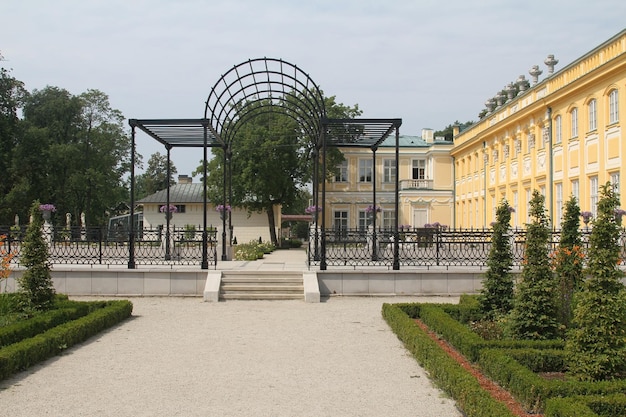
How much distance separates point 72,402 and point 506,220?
714cm

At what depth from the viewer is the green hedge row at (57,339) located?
7.46m

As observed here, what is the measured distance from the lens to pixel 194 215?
4716 cm

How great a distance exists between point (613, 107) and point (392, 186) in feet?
82.2

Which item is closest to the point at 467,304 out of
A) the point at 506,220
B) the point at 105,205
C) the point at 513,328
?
the point at 506,220

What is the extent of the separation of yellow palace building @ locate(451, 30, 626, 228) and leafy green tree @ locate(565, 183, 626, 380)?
1104 cm

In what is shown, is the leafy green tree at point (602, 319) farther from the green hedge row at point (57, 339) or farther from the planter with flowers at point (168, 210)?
the planter with flowers at point (168, 210)

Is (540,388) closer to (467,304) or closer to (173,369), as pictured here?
(173,369)

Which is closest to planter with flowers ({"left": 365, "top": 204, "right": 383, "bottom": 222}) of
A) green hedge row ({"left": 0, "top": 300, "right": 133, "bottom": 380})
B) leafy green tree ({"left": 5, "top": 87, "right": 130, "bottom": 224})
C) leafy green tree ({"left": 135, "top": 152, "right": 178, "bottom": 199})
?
green hedge row ({"left": 0, "top": 300, "right": 133, "bottom": 380})

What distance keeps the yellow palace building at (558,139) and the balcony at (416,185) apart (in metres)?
6.45

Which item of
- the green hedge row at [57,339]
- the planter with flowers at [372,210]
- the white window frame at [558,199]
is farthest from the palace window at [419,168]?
the green hedge row at [57,339]

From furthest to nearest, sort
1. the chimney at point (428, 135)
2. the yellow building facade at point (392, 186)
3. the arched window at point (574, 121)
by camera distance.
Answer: the chimney at point (428, 135) → the yellow building facade at point (392, 186) → the arched window at point (574, 121)

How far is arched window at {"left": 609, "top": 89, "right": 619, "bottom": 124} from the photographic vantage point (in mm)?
21656

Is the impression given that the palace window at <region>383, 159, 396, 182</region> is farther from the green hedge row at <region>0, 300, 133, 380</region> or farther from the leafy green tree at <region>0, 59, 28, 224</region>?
the green hedge row at <region>0, 300, 133, 380</region>

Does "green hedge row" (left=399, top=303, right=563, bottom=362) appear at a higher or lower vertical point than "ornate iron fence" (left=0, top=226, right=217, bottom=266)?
lower
